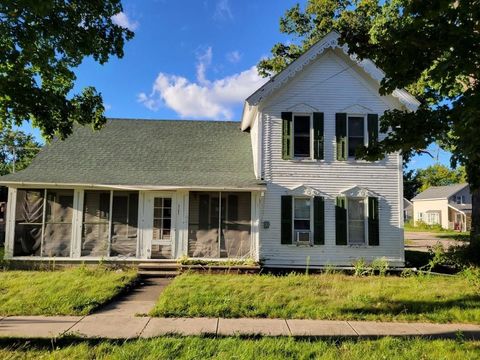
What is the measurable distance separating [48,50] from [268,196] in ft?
27.7

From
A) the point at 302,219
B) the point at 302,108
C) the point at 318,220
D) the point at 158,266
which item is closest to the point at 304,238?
the point at 302,219

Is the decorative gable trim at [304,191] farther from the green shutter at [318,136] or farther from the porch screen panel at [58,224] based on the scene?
the porch screen panel at [58,224]

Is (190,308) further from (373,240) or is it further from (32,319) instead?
(373,240)

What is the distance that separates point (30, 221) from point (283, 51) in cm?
1662

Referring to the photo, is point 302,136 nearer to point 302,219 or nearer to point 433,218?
point 302,219

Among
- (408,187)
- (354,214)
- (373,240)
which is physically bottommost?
(373,240)

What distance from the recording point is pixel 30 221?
13.7 metres

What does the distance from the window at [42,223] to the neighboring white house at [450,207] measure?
50.5 meters

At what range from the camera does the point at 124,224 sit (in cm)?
1386

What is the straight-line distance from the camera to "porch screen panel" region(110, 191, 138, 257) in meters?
13.7

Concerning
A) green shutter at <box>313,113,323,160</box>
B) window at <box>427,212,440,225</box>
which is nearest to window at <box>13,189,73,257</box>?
green shutter at <box>313,113,323,160</box>

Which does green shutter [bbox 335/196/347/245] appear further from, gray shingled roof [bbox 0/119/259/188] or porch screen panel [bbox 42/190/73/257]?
porch screen panel [bbox 42/190/73/257]

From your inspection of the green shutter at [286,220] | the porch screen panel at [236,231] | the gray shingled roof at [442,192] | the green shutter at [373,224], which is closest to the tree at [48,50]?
the porch screen panel at [236,231]

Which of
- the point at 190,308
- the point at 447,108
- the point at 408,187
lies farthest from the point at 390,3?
the point at 408,187
